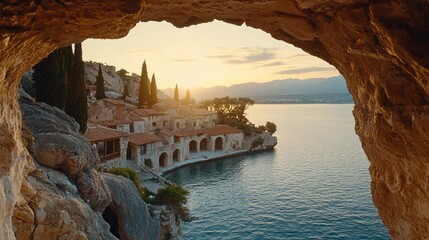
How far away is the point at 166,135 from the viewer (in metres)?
57.1

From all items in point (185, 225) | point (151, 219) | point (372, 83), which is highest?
point (372, 83)

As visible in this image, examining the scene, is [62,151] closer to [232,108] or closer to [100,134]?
[100,134]

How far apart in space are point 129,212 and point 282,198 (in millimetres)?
22277

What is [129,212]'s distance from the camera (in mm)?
20047

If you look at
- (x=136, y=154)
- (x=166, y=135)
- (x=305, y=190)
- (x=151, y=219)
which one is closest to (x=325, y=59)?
(x=151, y=219)

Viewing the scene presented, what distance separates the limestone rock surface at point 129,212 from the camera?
19.6 m

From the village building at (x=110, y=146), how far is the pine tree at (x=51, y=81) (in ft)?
44.5

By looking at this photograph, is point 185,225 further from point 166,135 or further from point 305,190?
point 166,135

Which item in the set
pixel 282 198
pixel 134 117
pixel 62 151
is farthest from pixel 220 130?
pixel 62 151

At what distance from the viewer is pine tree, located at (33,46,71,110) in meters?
26.4

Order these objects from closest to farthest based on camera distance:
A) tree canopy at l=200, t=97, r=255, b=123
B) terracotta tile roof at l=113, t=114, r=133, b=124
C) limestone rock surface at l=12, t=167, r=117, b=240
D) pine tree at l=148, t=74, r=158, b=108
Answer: limestone rock surface at l=12, t=167, r=117, b=240
terracotta tile roof at l=113, t=114, r=133, b=124
pine tree at l=148, t=74, r=158, b=108
tree canopy at l=200, t=97, r=255, b=123

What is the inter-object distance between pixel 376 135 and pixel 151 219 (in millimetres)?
18292

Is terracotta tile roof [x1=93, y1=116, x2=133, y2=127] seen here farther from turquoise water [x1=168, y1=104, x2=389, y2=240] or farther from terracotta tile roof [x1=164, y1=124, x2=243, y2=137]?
turquoise water [x1=168, y1=104, x2=389, y2=240]

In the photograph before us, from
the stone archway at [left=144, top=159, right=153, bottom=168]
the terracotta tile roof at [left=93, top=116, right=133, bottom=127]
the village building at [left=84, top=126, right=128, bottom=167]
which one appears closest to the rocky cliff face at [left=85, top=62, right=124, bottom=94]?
the terracotta tile roof at [left=93, top=116, right=133, bottom=127]
